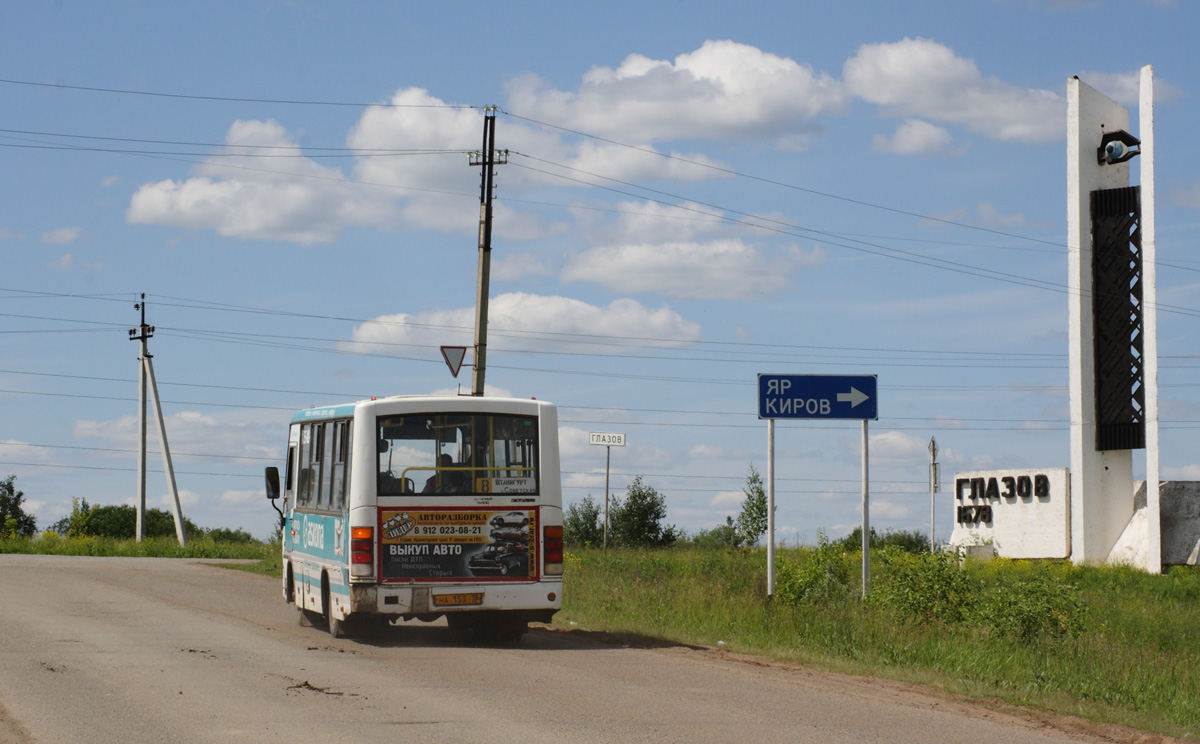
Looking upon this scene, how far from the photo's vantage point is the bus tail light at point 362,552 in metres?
14.8

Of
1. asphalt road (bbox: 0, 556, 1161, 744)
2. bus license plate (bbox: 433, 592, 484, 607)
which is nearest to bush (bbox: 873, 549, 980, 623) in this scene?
asphalt road (bbox: 0, 556, 1161, 744)

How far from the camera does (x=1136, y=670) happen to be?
13.6 m

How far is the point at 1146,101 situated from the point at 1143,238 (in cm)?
435

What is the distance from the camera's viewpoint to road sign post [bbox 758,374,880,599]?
17.4 meters

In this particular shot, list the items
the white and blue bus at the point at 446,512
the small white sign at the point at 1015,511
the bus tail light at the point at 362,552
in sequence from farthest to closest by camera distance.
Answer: the small white sign at the point at 1015,511 < the white and blue bus at the point at 446,512 < the bus tail light at the point at 362,552

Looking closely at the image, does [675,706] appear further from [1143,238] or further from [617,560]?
[1143,238]

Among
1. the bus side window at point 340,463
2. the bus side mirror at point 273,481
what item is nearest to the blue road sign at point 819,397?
the bus side window at point 340,463

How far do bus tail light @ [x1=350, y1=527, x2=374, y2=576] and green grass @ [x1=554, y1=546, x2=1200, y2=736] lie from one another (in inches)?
154

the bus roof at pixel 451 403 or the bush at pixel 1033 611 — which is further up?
the bus roof at pixel 451 403

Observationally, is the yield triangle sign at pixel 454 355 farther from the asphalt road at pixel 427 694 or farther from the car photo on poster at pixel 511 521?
the car photo on poster at pixel 511 521

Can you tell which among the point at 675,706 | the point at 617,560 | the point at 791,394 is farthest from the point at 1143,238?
the point at 675,706

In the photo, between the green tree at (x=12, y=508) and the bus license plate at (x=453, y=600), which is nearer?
the bus license plate at (x=453, y=600)

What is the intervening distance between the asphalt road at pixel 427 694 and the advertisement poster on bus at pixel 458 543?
2.98ft

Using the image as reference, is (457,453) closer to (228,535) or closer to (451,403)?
(451,403)
